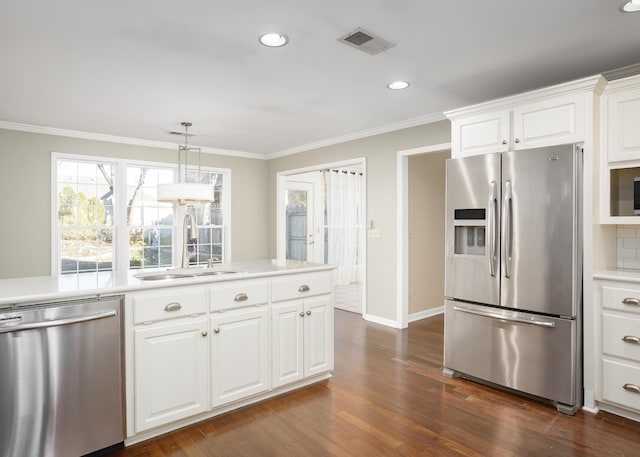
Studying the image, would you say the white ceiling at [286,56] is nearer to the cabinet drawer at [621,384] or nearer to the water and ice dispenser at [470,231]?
the water and ice dispenser at [470,231]

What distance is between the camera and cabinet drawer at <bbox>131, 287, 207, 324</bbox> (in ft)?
7.42

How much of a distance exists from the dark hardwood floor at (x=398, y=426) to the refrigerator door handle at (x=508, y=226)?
99 cm

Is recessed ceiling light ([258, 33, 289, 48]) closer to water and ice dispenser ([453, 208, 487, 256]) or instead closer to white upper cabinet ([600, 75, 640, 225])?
water and ice dispenser ([453, 208, 487, 256])

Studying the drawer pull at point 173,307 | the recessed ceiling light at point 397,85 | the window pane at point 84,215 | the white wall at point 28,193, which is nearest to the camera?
the drawer pull at point 173,307

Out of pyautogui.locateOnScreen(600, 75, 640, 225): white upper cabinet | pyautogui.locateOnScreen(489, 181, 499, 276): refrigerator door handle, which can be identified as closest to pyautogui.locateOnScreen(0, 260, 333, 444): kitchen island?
pyautogui.locateOnScreen(489, 181, 499, 276): refrigerator door handle

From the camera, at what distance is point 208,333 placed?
2502 millimetres

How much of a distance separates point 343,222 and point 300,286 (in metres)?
5.10

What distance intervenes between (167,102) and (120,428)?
294 centimetres

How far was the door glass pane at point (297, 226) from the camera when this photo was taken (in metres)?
7.41

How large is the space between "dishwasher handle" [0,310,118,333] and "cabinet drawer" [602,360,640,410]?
3177mm

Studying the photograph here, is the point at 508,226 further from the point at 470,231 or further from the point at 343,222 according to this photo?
the point at 343,222

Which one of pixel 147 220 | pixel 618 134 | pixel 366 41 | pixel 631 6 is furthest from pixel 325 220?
pixel 631 6

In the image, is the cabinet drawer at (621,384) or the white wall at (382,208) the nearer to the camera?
the cabinet drawer at (621,384)

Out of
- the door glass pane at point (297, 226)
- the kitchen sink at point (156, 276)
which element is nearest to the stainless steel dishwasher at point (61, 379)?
the kitchen sink at point (156, 276)
